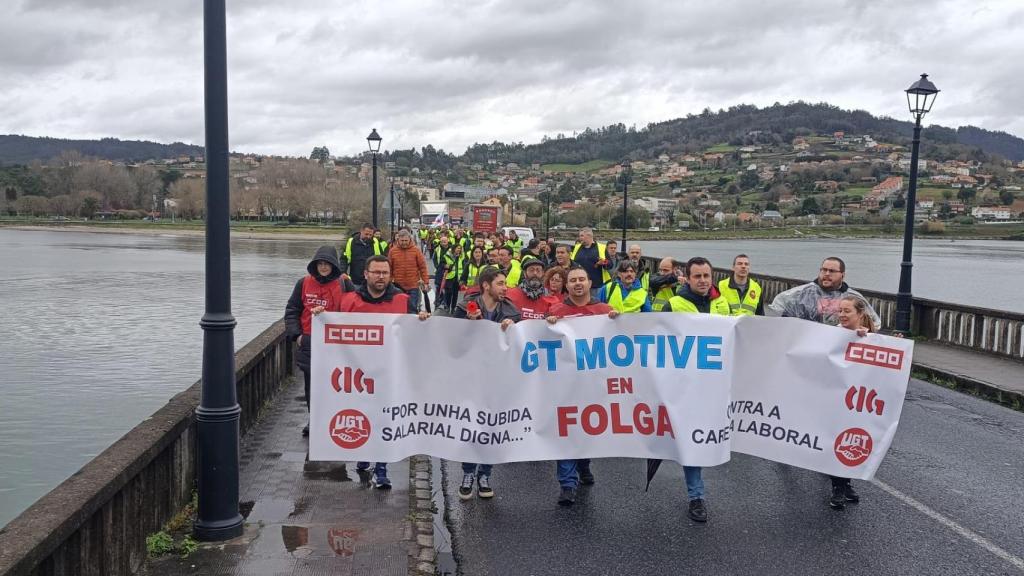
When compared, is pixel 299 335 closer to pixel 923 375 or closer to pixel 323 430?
pixel 323 430

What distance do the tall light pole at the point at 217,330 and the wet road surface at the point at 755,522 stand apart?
1.59 meters

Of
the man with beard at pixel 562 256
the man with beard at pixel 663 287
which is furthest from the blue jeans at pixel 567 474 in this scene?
the man with beard at pixel 562 256

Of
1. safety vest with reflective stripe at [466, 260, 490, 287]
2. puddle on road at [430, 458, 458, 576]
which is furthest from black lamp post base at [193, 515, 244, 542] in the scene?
safety vest with reflective stripe at [466, 260, 490, 287]

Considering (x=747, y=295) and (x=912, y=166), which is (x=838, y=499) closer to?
(x=747, y=295)

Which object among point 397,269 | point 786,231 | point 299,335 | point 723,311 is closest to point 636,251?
point 397,269

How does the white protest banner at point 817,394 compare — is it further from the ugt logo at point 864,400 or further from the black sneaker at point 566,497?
the black sneaker at point 566,497

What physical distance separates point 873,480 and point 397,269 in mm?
8462

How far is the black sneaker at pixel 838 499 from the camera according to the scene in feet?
22.2

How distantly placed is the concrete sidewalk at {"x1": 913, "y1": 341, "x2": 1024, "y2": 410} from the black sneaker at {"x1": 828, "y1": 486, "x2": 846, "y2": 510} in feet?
19.3

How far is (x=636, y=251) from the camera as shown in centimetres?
1452

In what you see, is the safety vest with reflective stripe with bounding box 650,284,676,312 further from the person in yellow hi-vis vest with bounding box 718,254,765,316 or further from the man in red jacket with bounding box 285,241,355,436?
the man in red jacket with bounding box 285,241,355,436

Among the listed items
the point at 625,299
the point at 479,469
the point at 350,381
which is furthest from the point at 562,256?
the point at 350,381

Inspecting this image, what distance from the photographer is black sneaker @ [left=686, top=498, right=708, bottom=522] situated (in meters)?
6.37

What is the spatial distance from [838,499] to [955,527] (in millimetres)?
824
